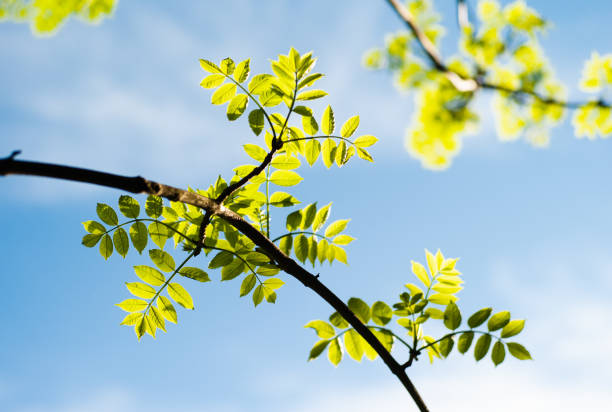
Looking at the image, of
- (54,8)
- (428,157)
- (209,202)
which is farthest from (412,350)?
(54,8)

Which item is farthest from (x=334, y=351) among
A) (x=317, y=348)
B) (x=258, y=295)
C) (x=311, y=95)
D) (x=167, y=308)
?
(x=311, y=95)

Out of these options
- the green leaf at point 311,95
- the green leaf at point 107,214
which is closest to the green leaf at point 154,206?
the green leaf at point 107,214

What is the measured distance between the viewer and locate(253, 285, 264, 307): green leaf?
7.13 feet

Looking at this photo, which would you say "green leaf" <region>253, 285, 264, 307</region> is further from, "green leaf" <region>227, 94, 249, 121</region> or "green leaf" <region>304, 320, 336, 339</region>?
"green leaf" <region>227, 94, 249, 121</region>

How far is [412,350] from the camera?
Result: 185 cm

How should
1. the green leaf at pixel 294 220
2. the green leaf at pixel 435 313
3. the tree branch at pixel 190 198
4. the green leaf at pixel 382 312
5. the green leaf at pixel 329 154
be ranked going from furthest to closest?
the green leaf at pixel 329 154 → the green leaf at pixel 294 220 → the green leaf at pixel 435 313 → the green leaf at pixel 382 312 → the tree branch at pixel 190 198

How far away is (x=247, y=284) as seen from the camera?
214 cm

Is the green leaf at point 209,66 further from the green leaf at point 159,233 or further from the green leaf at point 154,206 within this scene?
the green leaf at point 159,233

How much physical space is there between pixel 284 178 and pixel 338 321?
86 centimetres

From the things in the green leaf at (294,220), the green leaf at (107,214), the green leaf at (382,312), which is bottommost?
the green leaf at (382,312)

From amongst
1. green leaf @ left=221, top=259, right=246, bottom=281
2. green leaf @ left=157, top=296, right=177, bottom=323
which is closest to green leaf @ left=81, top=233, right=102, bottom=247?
green leaf @ left=157, top=296, right=177, bottom=323

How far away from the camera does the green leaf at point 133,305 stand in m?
2.14

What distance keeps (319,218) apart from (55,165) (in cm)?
147

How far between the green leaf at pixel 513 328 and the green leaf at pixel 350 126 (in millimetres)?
1315
